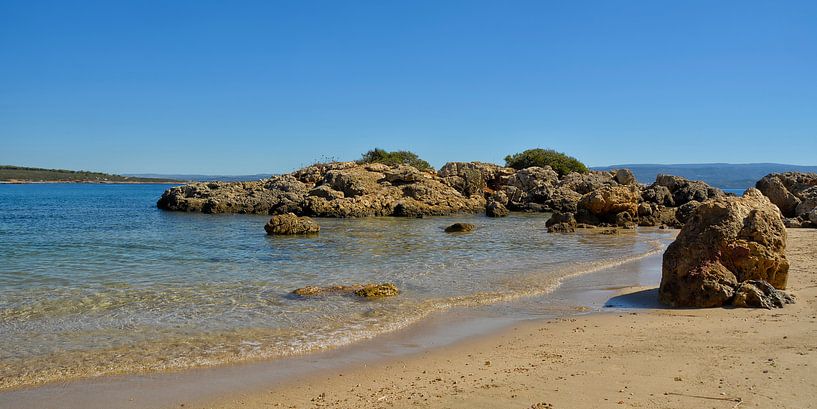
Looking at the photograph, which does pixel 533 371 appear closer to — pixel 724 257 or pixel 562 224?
pixel 724 257

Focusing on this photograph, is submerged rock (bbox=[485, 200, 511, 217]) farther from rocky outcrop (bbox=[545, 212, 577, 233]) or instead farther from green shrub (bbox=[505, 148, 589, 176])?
green shrub (bbox=[505, 148, 589, 176])

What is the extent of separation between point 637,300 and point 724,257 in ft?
5.07

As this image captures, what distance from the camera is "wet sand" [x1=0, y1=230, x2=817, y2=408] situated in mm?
5438

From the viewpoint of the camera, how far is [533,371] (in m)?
6.28

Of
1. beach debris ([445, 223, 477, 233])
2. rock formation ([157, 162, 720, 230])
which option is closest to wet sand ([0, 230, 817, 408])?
beach debris ([445, 223, 477, 233])

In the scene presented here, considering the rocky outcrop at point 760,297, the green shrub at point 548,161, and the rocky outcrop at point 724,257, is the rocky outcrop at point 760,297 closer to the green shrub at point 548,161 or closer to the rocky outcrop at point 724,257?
the rocky outcrop at point 724,257

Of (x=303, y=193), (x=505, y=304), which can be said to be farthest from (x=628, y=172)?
(x=505, y=304)

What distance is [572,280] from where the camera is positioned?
→ 42.4 ft

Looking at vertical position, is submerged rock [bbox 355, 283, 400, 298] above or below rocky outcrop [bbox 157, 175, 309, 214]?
below

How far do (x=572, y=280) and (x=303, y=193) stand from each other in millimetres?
27842

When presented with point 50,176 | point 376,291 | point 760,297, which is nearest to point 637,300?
point 760,297

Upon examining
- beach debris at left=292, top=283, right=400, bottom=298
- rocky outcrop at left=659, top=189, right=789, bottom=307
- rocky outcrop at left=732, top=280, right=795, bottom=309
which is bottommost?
beach debris at left=292, top=283, right=400, bottom=298

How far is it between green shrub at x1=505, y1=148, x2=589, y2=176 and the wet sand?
46.9 meters

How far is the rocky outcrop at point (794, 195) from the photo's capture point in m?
26.4
